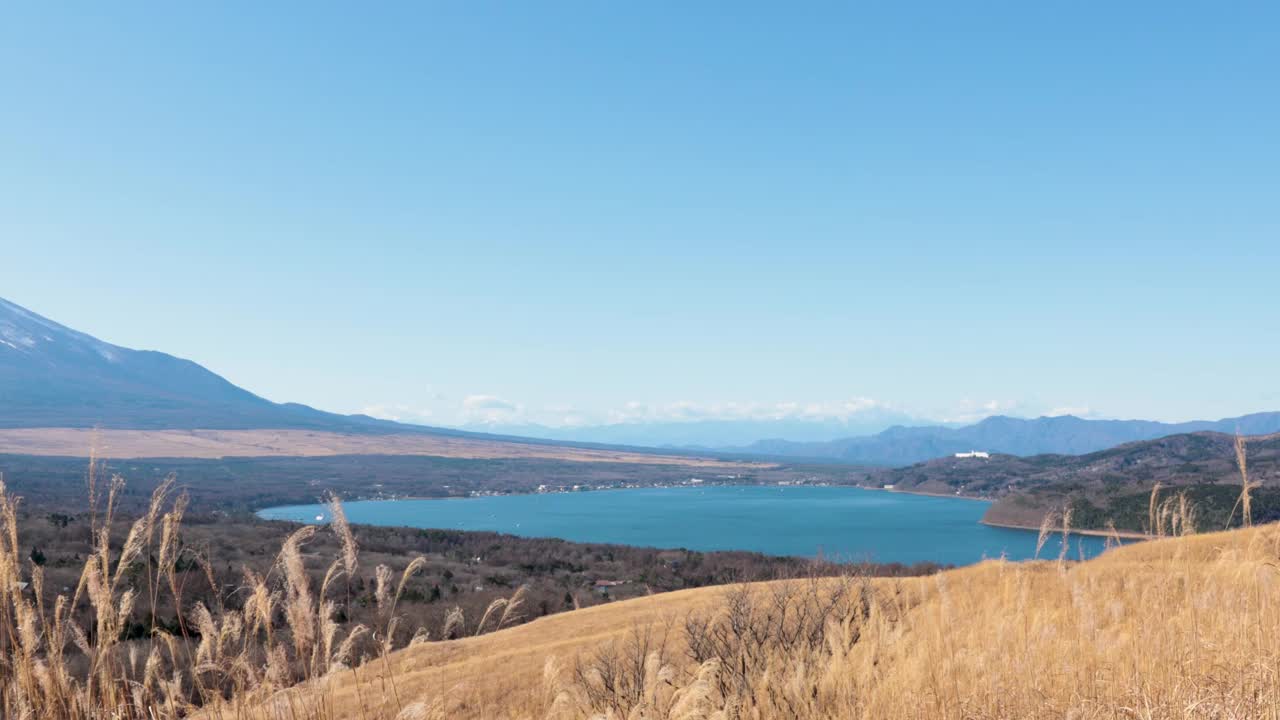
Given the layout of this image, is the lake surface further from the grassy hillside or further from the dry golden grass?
the dry golden grass

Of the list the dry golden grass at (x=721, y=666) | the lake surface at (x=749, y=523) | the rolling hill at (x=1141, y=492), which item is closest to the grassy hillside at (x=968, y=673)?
the dry golden grass at (x=721, y=666)

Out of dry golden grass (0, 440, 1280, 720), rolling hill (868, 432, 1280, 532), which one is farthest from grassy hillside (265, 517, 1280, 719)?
rolling hill (868, 432, 1280, 532)

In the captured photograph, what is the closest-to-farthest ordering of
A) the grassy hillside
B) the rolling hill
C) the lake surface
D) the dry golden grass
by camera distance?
1. the dry golden grass
2. the grassy hillside
3. the rolling hill
4. the lake surface

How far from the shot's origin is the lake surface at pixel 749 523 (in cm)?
10581

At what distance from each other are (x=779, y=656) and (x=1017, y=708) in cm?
234

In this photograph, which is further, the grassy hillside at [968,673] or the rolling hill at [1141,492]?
the rolling hill at [1141,492]

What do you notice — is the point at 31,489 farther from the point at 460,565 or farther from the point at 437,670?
the point at 437,670

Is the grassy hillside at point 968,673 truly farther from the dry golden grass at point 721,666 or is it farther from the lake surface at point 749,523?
the lake surface at point 749,523

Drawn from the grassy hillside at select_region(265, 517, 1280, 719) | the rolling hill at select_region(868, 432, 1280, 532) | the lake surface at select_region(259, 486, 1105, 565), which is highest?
the grassy hillside at select_region(265, 517, 1280, 719)

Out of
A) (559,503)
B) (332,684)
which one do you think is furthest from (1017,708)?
(559,503)

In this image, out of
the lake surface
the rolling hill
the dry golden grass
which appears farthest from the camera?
the lake surface

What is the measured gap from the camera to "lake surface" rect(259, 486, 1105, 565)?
347ft

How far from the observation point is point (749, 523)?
143000mm

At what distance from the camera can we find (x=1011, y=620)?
7.41 metres
